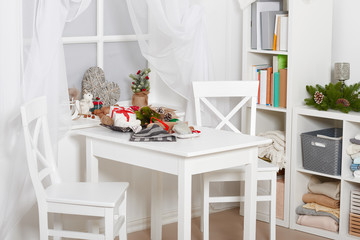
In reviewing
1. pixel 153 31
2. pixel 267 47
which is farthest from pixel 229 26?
pixel 153 31

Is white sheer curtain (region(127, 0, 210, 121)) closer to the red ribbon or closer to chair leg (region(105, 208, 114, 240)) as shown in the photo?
the red ribbon

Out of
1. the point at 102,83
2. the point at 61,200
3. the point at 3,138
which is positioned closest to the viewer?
the point at 61,200

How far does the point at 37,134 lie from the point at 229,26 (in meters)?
1.65

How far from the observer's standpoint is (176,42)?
3.60 m

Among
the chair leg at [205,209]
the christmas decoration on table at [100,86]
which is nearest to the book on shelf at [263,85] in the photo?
the chair leg at [205,209]

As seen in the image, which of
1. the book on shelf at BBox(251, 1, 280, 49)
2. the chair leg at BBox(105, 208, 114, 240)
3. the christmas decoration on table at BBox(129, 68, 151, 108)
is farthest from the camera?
the book on shelf at BBox(251, 1, 280, 49)

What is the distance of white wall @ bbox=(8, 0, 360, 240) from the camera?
356cm

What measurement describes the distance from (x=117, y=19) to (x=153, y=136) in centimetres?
105

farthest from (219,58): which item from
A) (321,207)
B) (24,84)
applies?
(24,84)

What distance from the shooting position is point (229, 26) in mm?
3988

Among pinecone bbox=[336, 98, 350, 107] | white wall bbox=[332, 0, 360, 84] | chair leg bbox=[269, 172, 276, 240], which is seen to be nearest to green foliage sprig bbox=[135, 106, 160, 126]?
chair leg bbox=[269, 172, 276, 240]

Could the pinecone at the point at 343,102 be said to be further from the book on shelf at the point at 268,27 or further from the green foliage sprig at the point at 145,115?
the green foliage sprig at the point at 145,115

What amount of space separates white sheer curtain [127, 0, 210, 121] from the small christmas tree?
7cm

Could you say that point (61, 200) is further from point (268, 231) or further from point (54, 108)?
point (268, 231)
